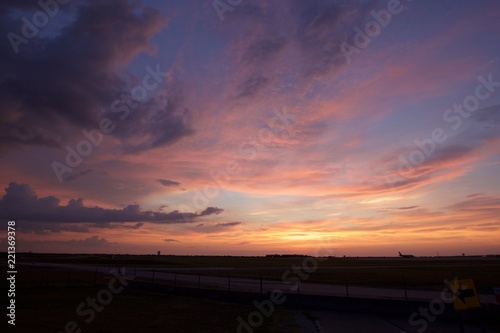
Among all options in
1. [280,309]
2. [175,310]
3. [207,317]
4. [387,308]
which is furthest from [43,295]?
[387,308]

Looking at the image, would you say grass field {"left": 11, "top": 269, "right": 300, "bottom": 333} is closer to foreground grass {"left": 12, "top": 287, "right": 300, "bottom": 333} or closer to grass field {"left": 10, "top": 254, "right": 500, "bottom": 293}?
foreground grass {"left": 12, "top": 287, "right": 300, "bottom": 333}

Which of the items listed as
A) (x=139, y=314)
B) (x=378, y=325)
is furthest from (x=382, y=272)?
(x=139, y=314)

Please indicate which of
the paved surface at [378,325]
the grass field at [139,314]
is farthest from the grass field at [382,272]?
the grass field at [139,314]

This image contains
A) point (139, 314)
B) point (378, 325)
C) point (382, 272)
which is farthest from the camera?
point (382, 272)

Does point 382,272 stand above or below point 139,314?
below

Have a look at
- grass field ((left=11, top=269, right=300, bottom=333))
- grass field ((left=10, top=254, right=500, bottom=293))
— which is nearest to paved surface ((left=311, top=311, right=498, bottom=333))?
grass field ((left=11, top=269, right=300, bottom=333))

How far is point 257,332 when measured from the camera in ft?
49.9

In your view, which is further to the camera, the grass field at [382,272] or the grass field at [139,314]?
the grass field at [382,272]

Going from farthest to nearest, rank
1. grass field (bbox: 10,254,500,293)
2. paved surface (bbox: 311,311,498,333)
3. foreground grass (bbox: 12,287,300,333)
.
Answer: grass field (bbox: 10,254,500,293), foreground grass (bbox: 12,287,300,333), paved surface (bbox: 311,311,498,333)

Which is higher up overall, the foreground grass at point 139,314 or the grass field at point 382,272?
the foreground grass at point 139,314

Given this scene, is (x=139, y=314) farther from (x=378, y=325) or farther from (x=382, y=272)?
(x=382, y=272)

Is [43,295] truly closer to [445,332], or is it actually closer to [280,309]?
[280,309]

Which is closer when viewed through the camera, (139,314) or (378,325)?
(378,325)

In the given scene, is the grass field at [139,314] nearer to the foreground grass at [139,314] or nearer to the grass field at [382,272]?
the foreground grass at [139,314]
